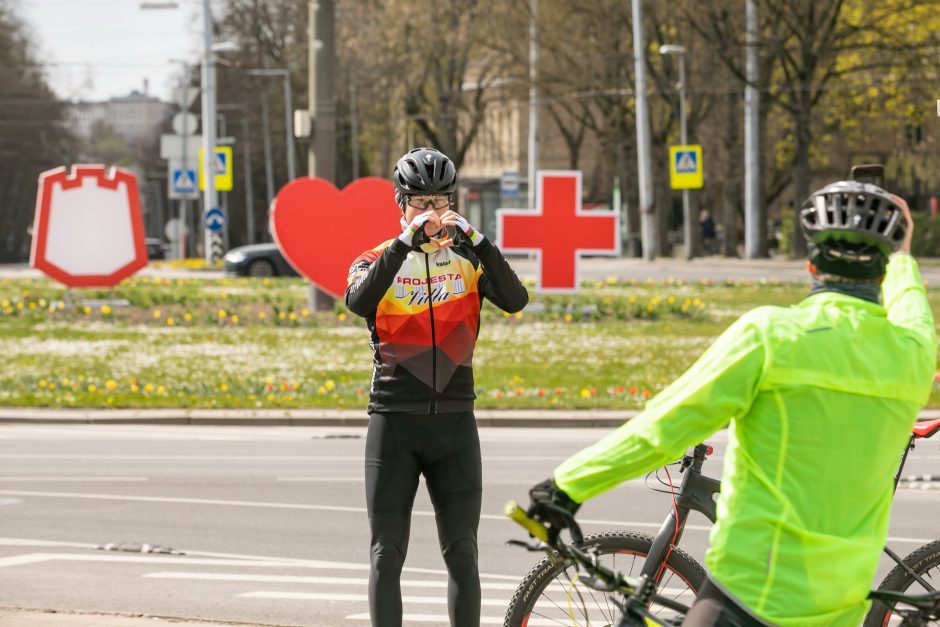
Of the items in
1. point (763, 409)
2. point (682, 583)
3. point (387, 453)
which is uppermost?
point (763, 409)

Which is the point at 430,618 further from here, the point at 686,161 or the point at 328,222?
the point at 686,161


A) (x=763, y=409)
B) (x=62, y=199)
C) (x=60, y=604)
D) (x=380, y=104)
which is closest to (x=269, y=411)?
(x=60, y=604)

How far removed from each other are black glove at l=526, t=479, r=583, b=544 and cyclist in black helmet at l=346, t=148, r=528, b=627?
165 centimetres

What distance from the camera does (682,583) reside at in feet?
15.0

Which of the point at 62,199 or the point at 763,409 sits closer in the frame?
the point at 763,409

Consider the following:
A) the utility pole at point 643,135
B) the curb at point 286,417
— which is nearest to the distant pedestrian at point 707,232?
the utility pole at point 643,135

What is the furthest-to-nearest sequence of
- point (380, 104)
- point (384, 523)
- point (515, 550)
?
point (380, 104), point (515, 550), point (384, 523)

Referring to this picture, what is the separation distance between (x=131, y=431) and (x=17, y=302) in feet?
40.0

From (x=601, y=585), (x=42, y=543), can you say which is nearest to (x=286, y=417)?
(x=42, y=543)

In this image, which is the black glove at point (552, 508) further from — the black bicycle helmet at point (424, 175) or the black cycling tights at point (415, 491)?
the black bicycle helmet at point (424, 175)

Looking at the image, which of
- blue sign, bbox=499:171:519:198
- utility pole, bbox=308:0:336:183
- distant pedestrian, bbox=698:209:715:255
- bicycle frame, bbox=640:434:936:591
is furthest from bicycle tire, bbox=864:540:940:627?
blue sign, bbox=499:171:519:198

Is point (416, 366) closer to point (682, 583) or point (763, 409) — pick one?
point (682, 583)

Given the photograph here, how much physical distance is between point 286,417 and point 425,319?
429 inches

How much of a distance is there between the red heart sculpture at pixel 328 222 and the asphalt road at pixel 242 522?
25.5 ft
